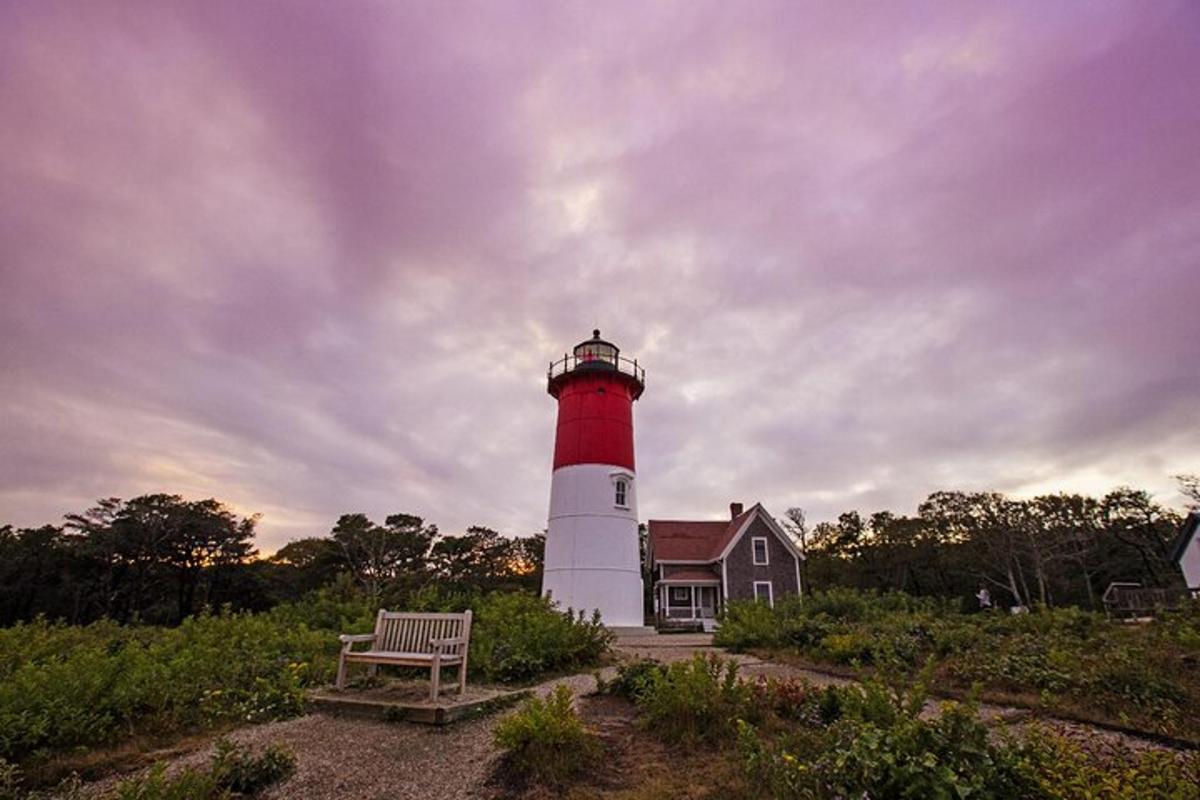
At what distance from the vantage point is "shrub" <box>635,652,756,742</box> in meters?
5.65

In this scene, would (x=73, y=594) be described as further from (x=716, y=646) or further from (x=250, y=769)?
(x=250, y=769)

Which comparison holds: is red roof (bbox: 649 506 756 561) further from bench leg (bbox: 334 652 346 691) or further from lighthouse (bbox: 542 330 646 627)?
bench leg (bbox: 334 652 346 691)

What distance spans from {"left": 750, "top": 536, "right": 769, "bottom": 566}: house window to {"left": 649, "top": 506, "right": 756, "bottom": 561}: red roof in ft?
2.98

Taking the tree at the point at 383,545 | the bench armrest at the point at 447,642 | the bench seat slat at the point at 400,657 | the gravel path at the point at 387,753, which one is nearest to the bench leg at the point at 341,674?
the bench seat slat at the point at 400,657

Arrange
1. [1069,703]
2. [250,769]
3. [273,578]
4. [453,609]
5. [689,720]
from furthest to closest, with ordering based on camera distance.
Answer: [273,578] → [453,609] → [1069,703] → [689,720] → [250,769]

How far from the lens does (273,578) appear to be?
35.9 metres

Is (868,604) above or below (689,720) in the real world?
above

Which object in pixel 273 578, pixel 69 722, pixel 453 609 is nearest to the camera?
pixel 69 722

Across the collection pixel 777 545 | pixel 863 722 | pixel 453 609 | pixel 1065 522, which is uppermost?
pixel 1065 522

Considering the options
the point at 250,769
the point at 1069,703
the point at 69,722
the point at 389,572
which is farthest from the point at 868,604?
the point at 389,572

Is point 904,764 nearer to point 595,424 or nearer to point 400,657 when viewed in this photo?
point 400,657

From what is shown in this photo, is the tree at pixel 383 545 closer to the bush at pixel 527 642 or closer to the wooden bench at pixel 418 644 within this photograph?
the bush at pixel 527 642

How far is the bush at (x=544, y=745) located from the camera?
4734 mm

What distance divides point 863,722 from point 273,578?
3923 centimetres
